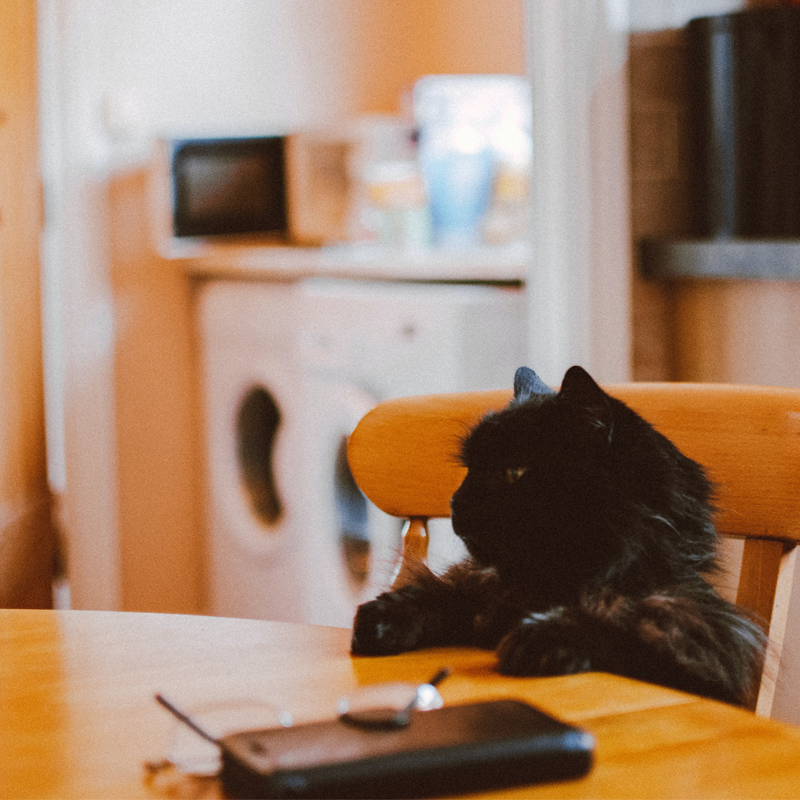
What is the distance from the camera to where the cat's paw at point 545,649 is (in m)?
0.68

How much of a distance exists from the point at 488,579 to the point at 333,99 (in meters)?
2.85

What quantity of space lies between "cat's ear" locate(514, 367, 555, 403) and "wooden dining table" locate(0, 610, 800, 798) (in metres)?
0.25

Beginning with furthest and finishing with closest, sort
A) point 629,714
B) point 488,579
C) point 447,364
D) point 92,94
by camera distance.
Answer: point 92,94 < point 447,364 < point 488,579 < point 629,714

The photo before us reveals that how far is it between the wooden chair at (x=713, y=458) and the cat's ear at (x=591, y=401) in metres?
0.13

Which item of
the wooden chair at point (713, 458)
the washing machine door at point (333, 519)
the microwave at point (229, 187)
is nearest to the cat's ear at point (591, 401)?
the wooden chair at point (713, 458)

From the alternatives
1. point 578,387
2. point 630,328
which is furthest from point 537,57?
point 578,387

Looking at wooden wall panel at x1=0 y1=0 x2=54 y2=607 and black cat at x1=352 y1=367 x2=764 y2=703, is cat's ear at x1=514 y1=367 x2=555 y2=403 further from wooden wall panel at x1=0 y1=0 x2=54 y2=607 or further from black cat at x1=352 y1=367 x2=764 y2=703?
wooden wall panel at x1=0 y1=0 x2=54 y2=607

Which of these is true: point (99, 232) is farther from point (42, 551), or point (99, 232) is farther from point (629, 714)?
point (629, 714)

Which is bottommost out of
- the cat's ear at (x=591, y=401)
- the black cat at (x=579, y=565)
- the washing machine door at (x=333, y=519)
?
the washing machine door at (x=333, y=519)

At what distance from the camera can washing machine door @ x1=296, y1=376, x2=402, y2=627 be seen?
2.44m

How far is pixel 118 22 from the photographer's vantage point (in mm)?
2797

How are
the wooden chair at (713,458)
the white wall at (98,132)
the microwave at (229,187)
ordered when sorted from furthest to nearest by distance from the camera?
the microwave at (229,187), the white wall at (98,132), the wooden chair at (713,458)

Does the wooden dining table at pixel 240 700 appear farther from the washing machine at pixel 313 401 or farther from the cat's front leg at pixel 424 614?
the washing machine at pixel 313 401

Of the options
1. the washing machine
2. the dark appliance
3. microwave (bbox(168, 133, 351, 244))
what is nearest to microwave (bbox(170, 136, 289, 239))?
microwave (bbox(168, 133, 351, 244))
